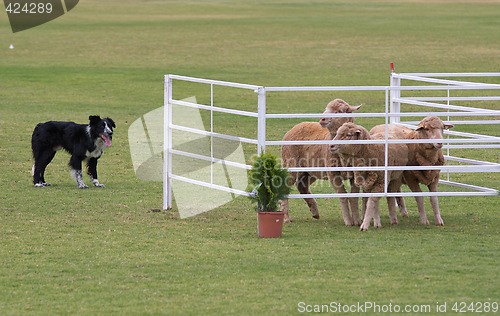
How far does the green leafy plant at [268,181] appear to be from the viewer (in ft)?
34.7

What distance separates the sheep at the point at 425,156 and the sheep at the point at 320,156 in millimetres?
651

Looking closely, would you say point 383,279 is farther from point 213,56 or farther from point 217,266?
point 213,56

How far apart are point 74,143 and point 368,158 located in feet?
16.6

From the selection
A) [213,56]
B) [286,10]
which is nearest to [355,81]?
[213,56]

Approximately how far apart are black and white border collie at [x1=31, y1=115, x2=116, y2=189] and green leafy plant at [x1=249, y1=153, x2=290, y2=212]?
14.3 ft

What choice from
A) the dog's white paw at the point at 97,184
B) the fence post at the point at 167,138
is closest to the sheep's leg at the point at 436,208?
the fence post at the point at 167,138

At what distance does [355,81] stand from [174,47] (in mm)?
12957

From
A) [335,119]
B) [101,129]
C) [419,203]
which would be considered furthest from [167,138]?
[419,203]

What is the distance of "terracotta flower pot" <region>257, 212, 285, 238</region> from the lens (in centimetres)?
1071

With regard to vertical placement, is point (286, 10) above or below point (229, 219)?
above

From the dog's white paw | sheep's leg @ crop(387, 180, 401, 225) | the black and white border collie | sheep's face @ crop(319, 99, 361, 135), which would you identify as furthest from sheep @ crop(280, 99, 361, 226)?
the black and white border collie

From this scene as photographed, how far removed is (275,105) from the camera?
24750 mm

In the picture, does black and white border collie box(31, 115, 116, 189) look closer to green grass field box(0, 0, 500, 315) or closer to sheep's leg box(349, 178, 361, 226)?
green grass field box(0, 0, 500, 315)

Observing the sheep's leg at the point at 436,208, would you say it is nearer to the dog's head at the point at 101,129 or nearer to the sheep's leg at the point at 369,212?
the sheep's leg at the point at 369,212
